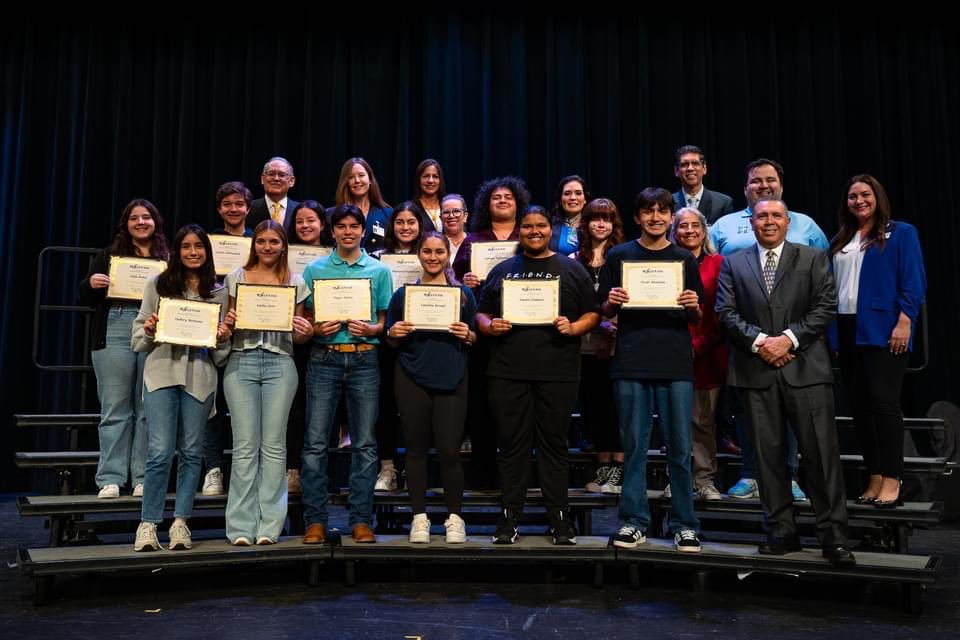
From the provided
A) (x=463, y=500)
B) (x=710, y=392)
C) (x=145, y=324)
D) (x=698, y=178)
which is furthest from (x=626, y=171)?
(x=145, y=324)

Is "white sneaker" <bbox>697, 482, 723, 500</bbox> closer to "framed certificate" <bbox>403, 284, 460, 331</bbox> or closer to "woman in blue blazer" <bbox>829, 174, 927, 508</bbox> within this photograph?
"woman in blue blazer" <bbox>829, 174, 927, 508</bbox>

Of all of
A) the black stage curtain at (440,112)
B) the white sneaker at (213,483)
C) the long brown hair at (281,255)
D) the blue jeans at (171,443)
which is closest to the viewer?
the blue jeans at (171,443)

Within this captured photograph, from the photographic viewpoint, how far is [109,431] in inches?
184

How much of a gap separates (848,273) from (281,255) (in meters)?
3.09

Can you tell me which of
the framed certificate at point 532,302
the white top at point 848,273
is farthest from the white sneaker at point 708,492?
the framed certificate at point 532,302

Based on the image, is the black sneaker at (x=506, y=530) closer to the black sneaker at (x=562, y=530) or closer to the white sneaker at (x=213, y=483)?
the black sneaker at (x=562, y=530)

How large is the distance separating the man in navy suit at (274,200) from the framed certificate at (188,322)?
1.26m

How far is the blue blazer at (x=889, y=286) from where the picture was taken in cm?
436

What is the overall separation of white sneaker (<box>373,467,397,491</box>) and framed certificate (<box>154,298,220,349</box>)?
1309 millimetres

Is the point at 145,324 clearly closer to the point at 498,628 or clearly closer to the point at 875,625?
the point at 498,628

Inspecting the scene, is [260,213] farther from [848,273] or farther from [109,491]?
[848,273]

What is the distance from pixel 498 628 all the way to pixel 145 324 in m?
2.29

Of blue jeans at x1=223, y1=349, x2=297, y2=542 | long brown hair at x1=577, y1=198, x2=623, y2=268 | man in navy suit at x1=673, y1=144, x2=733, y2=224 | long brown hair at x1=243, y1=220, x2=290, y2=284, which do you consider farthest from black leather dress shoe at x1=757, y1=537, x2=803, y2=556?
long brown hair at x1=243, y1=220, x2=290, y2=284

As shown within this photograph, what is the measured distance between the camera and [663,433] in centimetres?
428
